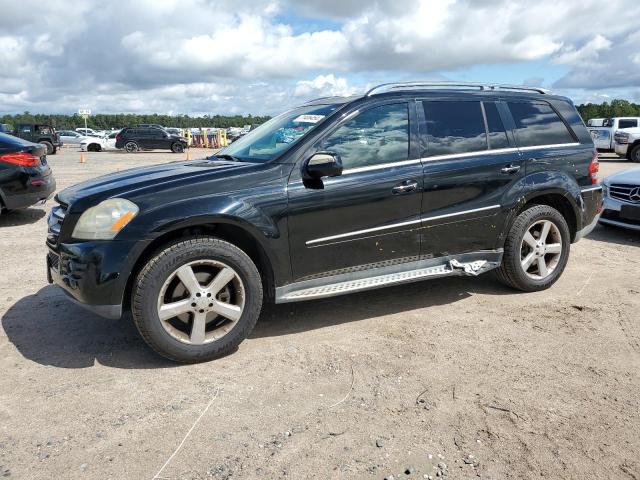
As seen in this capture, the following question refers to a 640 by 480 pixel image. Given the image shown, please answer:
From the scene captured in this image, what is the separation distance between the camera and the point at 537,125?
505cm

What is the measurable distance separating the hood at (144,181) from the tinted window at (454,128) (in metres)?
1.52

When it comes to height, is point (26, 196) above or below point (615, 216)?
above

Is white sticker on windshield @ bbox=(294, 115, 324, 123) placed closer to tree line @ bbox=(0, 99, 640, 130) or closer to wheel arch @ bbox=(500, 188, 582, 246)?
wheel arch @ bbox=(500, 188, 582, 246)

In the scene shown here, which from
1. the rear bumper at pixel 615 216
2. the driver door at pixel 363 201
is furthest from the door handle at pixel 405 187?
the rear bumper at pixel 615 216

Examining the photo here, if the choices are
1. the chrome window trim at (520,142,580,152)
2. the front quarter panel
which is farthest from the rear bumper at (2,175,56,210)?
the chrome window trim at (520,142,580,152)

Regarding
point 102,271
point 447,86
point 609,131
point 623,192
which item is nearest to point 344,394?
point 102,271

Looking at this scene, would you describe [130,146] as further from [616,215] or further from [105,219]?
[105,219]

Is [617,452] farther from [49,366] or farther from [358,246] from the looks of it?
[49,366]

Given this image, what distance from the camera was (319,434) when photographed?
2.80 metres

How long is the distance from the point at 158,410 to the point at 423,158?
2676 millimetres

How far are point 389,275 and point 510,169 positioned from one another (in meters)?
1.50

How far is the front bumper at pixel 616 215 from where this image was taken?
289 inches

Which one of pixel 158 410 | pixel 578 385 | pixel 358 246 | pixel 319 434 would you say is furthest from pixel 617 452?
pixel 158 410

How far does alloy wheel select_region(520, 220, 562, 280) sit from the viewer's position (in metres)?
4.98
